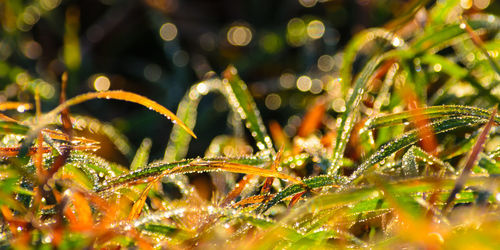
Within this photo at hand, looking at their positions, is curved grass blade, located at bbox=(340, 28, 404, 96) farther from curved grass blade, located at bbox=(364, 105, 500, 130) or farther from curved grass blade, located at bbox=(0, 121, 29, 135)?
curved grass blade, located at bbox=(0, 121, 29, 135)

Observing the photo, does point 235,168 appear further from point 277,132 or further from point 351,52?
point 277,132

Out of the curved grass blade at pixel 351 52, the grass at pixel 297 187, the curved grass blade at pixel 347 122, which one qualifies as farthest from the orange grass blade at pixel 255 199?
the curved grass blade at pixel 351 52

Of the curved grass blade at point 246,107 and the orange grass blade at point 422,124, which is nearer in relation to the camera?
the orange grass blade at point 422,124

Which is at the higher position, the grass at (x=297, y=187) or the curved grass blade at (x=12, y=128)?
the curved grass blade at (x=12, y=128)

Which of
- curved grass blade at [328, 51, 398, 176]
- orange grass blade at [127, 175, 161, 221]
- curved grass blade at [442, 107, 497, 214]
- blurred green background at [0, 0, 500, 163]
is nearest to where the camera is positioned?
curved grass blade at [442, 107, 497, 214]

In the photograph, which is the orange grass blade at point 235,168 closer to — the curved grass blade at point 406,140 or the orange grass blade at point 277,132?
the curved grass blade at point 406,140

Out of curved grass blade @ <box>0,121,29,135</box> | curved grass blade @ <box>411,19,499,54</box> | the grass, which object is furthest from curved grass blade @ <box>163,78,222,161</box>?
curved grass blade @ <box>411,19,499,54</box>

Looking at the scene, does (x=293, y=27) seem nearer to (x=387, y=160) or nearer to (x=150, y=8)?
(x=150, y=8)

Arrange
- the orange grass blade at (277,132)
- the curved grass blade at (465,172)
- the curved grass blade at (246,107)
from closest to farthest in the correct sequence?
the curved grass blade at (465,172) → the curved grass blade at (246,107) → the orange grass blade at (277,132)
